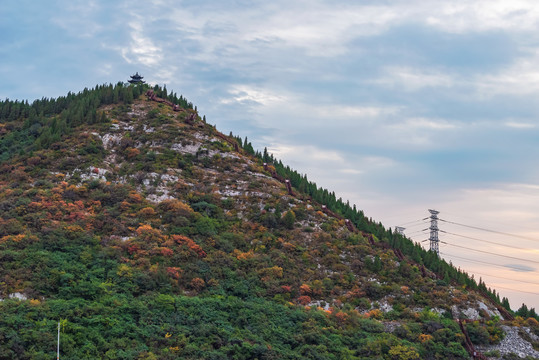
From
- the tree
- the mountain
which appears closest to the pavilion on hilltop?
the mountain

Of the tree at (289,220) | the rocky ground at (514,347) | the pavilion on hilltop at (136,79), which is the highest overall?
the pavilion on hilltop at (136,79)

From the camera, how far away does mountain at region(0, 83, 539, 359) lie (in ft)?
143

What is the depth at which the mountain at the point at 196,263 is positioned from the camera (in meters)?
43.4

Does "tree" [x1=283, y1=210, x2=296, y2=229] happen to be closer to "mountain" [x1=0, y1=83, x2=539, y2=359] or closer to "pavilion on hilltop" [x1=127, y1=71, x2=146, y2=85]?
"mountain" [x1=0, y1=83, x2=539, y2=359]

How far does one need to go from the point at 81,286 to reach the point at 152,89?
61.8m

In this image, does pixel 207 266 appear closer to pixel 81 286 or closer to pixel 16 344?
pixel 81 286

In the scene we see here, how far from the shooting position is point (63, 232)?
54.9 metres

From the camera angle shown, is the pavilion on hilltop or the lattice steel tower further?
the pavilion on hilltop

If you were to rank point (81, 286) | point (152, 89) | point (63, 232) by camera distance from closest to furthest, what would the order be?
point (81, 286) < point (63, 232) < point (152, 89)

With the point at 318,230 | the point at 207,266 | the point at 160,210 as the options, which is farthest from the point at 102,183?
the point at 318,230

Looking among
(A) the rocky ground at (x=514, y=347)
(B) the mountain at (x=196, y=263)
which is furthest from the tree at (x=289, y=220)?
(A) the rocky ground at (x=514, y=347)

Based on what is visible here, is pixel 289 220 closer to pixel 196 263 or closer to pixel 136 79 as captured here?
pixel 196 263

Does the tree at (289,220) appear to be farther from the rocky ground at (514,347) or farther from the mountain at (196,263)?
the rocky ground at (514,347)

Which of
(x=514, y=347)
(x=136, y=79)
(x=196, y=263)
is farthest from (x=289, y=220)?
(x=136, y=79)
